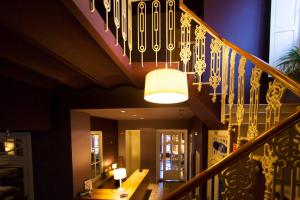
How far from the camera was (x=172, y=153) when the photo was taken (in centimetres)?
821

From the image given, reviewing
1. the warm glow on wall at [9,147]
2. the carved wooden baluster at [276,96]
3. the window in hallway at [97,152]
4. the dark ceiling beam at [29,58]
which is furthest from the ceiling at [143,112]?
the carved wooden baluster at [276,96]

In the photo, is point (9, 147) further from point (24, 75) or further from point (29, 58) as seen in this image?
point (29, 58)

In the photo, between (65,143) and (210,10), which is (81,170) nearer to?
(65,143)

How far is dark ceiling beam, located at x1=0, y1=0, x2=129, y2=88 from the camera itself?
1.18 meters

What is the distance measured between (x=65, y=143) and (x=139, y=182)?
7.81ft

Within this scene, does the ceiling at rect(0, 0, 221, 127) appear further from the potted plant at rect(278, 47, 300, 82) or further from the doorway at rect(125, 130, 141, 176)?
the doorway at rect(125, 130, 141, 176)

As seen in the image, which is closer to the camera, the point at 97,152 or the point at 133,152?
the point at 97,152

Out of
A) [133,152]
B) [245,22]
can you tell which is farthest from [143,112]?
[133,152]

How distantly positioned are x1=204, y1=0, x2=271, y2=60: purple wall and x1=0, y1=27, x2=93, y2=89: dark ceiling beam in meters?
3.35

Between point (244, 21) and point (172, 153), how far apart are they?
587 centimetres

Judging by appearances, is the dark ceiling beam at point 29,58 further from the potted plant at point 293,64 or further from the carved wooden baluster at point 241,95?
the potted plant at point 293,64

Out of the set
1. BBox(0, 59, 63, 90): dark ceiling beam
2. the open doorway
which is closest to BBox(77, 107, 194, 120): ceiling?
BBox(0, 59, 63, 90): dark ceiling beam

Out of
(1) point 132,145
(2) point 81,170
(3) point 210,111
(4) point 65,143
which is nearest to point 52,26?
(3) point 210,111

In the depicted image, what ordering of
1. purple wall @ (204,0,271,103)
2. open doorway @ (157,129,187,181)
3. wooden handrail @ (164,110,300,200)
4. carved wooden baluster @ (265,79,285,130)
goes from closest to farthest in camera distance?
1. wooden handrail @ (164,110,300,200)
2. carved wooden baluster @ (265,79,285,130)
3. purple wall @ (204,0,271,103)
4. open doorway @ (157,129,187,181)
